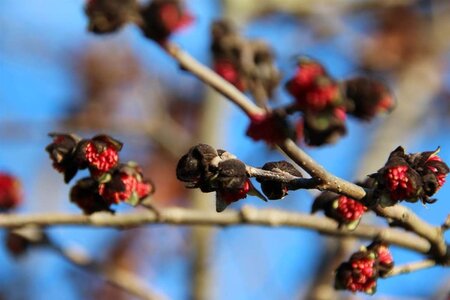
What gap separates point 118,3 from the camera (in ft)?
7.08

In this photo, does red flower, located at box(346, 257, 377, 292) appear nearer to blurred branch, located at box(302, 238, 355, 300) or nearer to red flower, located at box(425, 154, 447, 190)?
red flower, located at box(425, 154, 447, 190)

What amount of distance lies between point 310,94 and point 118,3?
105 cm

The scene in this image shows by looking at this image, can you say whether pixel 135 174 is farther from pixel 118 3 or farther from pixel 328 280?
pixel 328 280

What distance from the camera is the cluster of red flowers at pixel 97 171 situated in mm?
1496

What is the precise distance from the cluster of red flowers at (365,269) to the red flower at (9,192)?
1122 mm

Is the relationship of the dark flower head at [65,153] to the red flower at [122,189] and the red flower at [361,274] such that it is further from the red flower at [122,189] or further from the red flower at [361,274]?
the red flower at [361,274]

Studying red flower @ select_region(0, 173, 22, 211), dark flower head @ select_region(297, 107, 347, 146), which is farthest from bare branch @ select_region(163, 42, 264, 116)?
red flower @ select_region(0, 173, 22, 211)

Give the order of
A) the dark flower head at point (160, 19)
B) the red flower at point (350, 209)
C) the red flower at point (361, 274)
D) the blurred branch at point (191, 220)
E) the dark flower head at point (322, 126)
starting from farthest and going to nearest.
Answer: the dark flower head at point (160, 19) < the blurred branch at point (191, 220) < the red flower at point (350, 209) < the red flower at point (361, 274) < the dark flower head at point (322, 126)

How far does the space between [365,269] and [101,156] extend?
1.94 ft

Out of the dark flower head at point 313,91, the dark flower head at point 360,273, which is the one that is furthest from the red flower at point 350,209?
the dark flower head at point 313,91

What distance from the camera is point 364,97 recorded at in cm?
169

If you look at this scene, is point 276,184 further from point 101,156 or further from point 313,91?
point 101,156

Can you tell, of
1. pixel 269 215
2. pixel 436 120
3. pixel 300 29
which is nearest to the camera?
pixel 269 215

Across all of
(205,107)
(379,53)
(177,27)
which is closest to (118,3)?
(177,27)
